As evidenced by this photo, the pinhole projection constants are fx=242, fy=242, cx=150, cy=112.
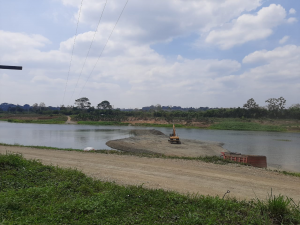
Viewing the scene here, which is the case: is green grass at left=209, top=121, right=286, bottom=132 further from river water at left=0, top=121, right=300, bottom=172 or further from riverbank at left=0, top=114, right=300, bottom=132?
river water at left=0, top=121, right=300, bottom=172

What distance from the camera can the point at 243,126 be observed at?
200 ft

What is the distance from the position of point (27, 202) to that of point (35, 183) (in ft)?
5.31

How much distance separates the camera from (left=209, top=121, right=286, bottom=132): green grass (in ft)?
192

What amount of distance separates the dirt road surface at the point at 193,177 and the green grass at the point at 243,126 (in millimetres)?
51921

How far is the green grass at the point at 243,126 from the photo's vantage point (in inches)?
2301

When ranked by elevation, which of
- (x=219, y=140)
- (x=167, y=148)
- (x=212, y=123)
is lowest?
(x=219, y=140)

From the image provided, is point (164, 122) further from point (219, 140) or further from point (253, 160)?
point (253, 160)

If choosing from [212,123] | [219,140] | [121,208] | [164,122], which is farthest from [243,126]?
[121,208]

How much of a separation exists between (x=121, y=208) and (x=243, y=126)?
61.1 m

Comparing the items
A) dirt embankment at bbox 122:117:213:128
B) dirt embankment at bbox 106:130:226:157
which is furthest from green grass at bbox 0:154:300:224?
dirt embankment at bbox 122:117:213:128

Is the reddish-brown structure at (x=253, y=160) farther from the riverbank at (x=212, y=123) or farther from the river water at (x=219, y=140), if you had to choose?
the riverbank at (x=212, y=123)

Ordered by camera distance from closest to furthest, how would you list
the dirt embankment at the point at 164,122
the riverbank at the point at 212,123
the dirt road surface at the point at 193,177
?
1. the dirt road surface at the point at 193,177
2. the riverbank at the point at 212,123
3. the dirt embankment at the point at 164,122

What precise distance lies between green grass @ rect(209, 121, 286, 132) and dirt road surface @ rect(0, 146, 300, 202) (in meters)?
51.9

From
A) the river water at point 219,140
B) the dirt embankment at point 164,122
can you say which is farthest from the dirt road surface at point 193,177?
the dirt embankment at point 164,122
